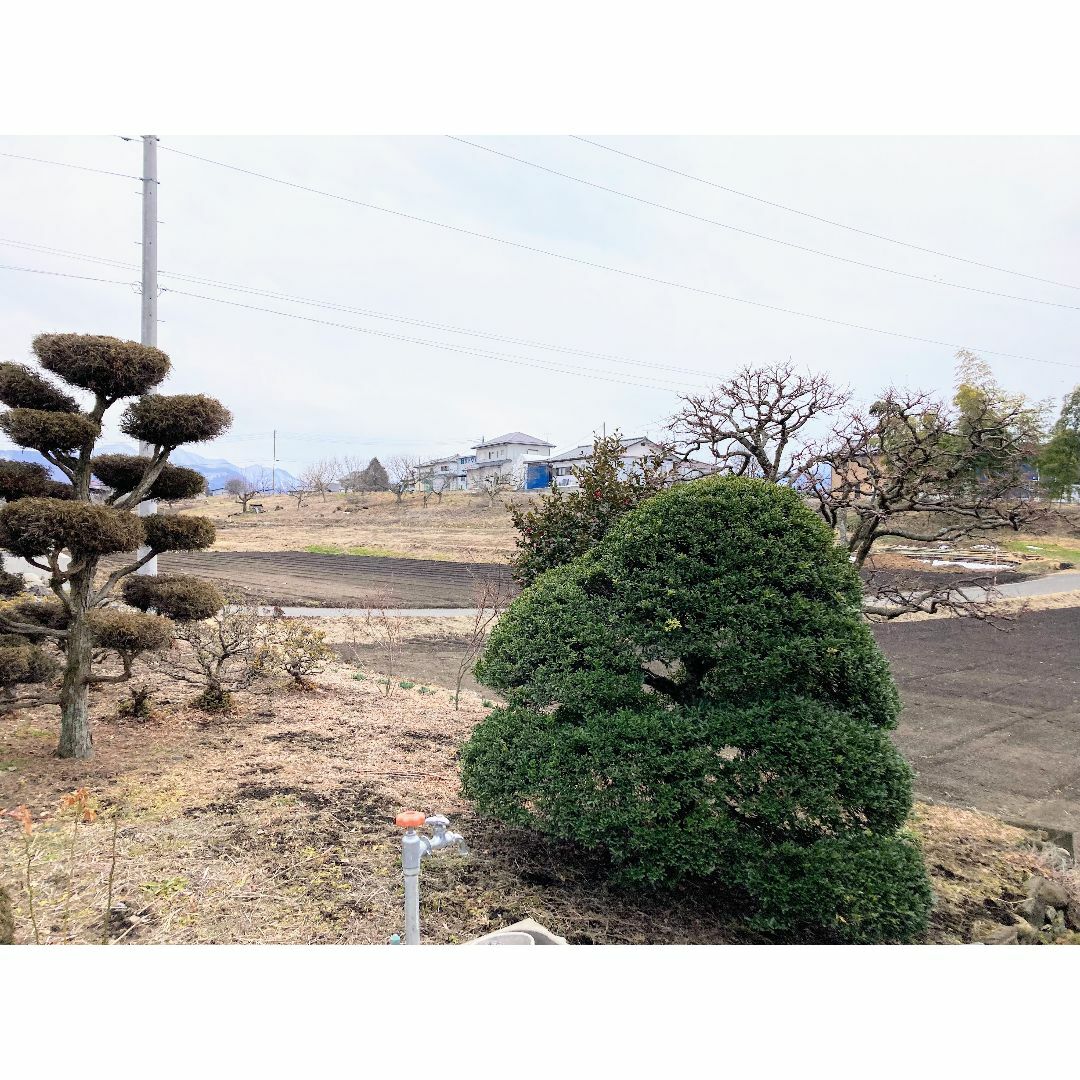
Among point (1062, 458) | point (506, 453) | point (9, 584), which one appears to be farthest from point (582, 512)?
point (506, 453)

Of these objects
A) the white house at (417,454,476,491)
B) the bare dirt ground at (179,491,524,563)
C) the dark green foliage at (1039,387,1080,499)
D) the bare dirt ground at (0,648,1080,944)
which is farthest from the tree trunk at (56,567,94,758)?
the white house at (417,454,476,491)

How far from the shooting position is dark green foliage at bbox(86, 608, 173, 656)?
10.8 feet

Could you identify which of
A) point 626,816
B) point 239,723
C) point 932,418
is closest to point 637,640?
point 626,816

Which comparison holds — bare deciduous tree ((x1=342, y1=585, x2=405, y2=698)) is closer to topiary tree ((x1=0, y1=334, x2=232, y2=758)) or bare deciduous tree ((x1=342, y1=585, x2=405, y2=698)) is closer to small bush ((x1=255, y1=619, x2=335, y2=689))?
small bush ((x1=255, y1=619, x2=335, y2=689))

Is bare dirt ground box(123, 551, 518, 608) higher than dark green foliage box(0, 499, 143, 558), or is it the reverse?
dark green foliage box(0, 499, 143, 558)

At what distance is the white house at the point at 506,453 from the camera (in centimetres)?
3953

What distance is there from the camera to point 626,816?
2.26 meters

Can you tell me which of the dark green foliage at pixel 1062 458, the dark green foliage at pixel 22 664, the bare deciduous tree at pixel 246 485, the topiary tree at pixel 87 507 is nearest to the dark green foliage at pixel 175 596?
the topiary tree at pixel 87 507

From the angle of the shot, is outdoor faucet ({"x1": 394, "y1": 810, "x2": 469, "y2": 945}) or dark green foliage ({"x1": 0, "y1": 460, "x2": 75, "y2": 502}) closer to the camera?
outdoor faucet ({"x1": 394, "y1": 810, "x2": 469, "y2": 945})

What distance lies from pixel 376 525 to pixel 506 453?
54.4 feet

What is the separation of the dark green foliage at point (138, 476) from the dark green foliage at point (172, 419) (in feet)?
0.79

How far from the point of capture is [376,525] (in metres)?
27.2

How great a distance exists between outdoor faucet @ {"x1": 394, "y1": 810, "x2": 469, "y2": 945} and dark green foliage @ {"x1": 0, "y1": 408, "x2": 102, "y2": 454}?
245cm
